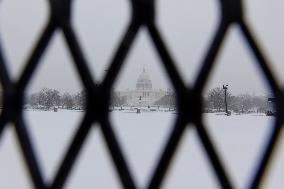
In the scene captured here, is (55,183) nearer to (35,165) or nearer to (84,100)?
(35,165)

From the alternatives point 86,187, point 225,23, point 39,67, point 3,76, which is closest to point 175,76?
point 225,23

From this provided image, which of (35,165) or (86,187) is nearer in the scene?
(35,165)

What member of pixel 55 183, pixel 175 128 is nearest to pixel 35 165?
pixel 55 183

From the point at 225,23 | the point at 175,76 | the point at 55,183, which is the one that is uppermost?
the point at 225,23

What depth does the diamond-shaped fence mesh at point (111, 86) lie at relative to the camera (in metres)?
1.12

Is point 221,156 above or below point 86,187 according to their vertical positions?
above

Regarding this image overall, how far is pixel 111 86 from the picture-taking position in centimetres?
113

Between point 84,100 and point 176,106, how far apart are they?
0.87ft

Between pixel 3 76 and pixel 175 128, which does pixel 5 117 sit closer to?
pixel 3 76

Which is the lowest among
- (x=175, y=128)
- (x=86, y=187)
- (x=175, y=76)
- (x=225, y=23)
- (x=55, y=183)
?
(x=86, y=187)

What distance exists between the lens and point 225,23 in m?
1.13

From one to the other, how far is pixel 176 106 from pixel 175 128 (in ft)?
0.21

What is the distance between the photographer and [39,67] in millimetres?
1165

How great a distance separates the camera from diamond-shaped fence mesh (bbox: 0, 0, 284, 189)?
112cm
